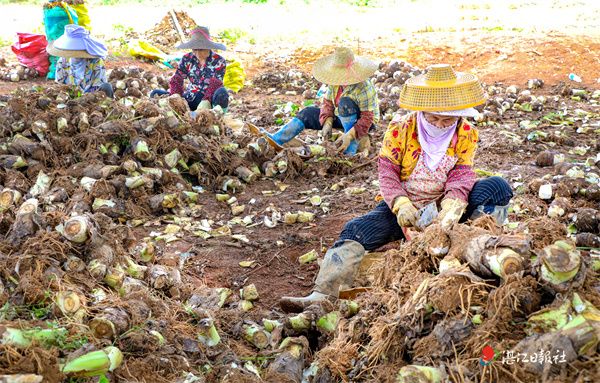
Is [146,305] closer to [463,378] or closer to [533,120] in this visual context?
[463,378]

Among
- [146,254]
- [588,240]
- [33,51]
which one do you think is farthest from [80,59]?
[588,240]

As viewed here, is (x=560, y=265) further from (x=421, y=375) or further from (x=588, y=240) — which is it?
(x=588, y=240)

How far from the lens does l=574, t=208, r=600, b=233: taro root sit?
3961 millimetres

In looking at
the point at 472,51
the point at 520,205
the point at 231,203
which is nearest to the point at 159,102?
the point at 231,203

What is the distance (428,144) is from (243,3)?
15765 mm

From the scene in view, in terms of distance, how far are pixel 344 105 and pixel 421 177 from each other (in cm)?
247

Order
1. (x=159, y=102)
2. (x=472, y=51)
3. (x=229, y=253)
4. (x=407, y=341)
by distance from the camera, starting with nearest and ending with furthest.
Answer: (x=407, y=341) → (x=229, y=253) → (x=159, y=102) → (x=472, y=51)

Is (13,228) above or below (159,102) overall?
above

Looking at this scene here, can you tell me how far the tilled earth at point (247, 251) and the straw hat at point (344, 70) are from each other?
0.67m

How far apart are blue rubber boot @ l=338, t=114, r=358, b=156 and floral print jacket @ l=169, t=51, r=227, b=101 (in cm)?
168

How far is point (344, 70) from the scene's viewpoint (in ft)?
18.9

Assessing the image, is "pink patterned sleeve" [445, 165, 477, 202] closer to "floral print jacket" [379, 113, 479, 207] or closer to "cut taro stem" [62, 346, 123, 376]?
"floral print jacket" [379, 113, 479, 207]

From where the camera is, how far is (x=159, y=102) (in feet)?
19.0

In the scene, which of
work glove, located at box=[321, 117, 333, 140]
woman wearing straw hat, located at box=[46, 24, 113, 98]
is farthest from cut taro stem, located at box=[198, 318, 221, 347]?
woman wearing straw hat, located at box=[46, 24, 113, 98]
